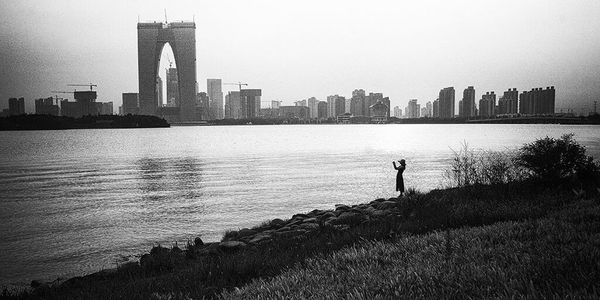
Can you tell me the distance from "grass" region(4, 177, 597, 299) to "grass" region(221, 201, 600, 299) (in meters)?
0.26

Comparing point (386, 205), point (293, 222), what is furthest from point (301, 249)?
point (386, 205)

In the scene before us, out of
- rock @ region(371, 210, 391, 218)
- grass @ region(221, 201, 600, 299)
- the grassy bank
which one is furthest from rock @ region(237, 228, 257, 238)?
grass @ region(221, 201, 600, 299)

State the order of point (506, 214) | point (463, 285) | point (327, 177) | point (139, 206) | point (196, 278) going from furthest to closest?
point (327, 177), point (139, 206), point (506, 214), point (196, 278), point (463, 285)

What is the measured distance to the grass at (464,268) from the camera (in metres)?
5.50

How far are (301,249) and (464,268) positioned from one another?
4328 millimetres

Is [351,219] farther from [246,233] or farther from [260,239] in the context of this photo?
[246,233]

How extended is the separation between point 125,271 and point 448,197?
436 inches

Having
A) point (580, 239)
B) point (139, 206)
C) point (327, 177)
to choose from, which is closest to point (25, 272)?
point (139, 206)

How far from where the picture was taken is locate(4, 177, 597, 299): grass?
8.11 m

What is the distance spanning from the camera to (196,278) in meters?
8.34

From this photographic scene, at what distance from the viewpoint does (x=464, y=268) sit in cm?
647

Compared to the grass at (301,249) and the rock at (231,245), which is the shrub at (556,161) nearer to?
the grass at (301,249)

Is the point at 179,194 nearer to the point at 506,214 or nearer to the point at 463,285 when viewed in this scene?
the point at 506,214

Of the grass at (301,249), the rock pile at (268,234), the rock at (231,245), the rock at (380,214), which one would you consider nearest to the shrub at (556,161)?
the grass at (301,249)
